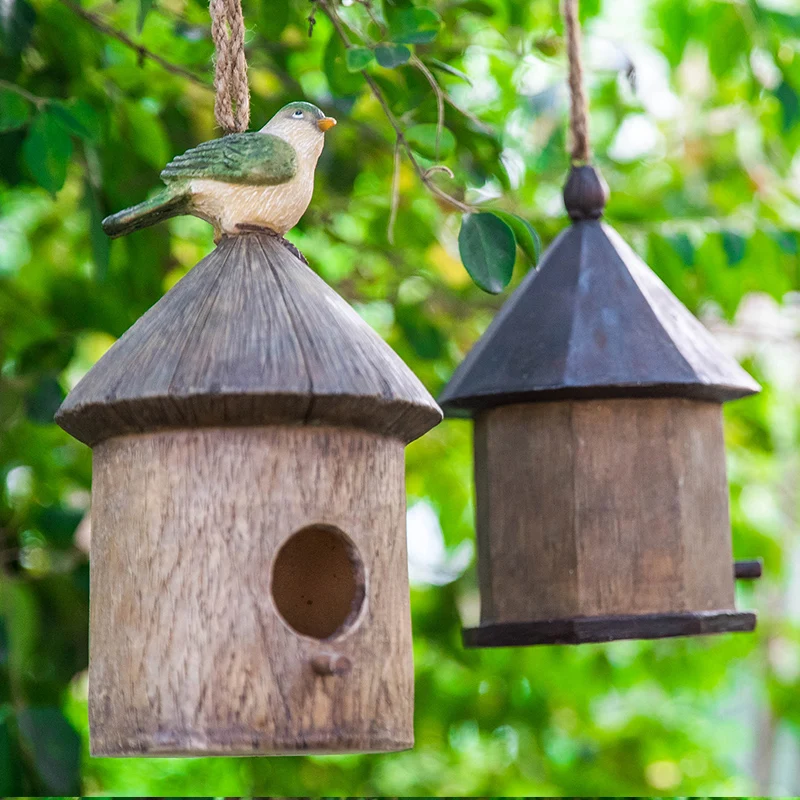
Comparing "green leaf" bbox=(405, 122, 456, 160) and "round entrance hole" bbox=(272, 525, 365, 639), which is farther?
"green leaf" bbox=(405, 122, 456, 160)

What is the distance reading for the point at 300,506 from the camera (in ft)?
5.63

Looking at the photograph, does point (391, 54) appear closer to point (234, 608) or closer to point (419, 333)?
point (234, 608)

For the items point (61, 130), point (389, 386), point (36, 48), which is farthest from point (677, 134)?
point (389, 386)

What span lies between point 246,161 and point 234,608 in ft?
2.16

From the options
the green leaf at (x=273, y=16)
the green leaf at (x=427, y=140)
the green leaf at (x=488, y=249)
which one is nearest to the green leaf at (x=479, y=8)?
the green leaf at (x=273, y=16)

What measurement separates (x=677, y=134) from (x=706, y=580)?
119 inches

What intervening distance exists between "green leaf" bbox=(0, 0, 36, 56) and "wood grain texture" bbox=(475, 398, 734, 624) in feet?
3.90

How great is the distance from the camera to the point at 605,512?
2285 mm

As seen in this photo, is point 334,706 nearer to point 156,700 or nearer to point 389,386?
point 156,700

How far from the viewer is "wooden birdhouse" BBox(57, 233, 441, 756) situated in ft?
5.45

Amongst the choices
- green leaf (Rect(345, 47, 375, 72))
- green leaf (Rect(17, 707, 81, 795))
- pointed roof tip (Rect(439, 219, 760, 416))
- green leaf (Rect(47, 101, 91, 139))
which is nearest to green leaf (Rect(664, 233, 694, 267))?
pointed roof tip (Rect(439, 219, 760, 416))

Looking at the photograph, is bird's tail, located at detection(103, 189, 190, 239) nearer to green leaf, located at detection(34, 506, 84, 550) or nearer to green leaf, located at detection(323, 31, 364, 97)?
Answer: green leaf, located at detection(323, 31, 364, 97)

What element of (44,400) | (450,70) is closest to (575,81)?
(450,70)

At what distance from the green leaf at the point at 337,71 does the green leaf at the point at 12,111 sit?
1.95 feet
